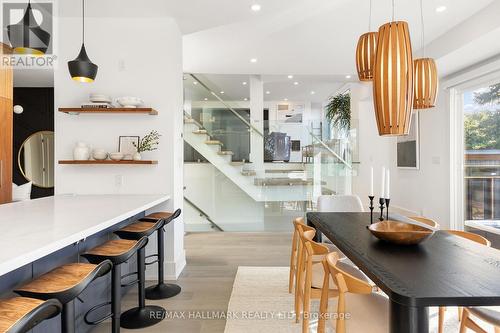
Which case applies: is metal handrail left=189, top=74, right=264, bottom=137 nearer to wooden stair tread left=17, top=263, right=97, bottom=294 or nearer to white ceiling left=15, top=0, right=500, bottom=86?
white ceiling left=15, top=0, right=500, bottom=86

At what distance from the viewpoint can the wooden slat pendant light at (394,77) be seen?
1483 millimetres

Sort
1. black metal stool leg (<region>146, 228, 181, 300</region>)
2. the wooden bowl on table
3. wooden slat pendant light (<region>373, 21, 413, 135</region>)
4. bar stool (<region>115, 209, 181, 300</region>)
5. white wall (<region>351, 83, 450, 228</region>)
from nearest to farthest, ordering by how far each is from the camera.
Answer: wooden slat pendant light (<region>373, 21, 413, 135</region>) → the wooden bowl on table → bar stool (<region>115, 209, 181, 300</region>) → black metal stool leg (<region>146, 228, 181, 300</region>) → white wall (<region>351, 83, 450, 228</region>)

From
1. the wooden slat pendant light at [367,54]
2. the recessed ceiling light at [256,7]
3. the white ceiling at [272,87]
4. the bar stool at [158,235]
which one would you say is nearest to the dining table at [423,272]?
the wooden slat pendant light at [367,54]

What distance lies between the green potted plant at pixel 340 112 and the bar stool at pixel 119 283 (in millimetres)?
5324

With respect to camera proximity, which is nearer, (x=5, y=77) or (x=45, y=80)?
(x=5, y=77)

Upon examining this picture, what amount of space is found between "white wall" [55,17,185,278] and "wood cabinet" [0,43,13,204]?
2.75ft

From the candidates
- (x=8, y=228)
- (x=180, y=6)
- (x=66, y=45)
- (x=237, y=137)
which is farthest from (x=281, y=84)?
(x=8, y=228)

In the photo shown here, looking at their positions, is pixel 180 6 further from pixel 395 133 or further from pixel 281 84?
pixel 281 84

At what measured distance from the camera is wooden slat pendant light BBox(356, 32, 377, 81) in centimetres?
205

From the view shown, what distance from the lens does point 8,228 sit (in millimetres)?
1558

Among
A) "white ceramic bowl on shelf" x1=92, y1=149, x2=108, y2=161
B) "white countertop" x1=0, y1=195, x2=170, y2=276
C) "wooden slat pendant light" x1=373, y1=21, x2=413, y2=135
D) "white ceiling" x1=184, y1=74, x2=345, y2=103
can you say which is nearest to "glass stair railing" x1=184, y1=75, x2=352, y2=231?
"white ceiling" x1=184, y1=74, x2=345, y2=103

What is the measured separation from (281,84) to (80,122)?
451 centimetres

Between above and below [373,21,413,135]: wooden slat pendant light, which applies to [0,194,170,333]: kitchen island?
below

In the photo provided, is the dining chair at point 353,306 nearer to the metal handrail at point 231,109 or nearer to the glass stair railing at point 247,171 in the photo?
the glass stair railing at point 247,171
